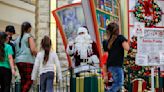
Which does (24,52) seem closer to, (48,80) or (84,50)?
(48,80)

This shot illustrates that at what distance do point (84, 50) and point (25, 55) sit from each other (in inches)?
81.5

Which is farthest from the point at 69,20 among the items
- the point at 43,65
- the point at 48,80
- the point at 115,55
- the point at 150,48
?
the point at 150,48

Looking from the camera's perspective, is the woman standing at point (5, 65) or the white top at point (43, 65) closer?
the woman standing at point (5, 65)

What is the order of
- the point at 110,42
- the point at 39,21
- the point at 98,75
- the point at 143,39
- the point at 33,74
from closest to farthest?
the point at 143,39, the point at 110,42, the point at 33,74, the point at 98,75, the point at 39,21

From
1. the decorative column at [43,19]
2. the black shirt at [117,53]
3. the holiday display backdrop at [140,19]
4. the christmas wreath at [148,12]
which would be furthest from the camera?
the decorative column at [43,19]

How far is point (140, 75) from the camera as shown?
11.5 meters

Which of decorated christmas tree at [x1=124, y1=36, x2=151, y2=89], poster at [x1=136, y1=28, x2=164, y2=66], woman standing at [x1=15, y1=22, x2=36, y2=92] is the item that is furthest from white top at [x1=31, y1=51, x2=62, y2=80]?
poster at [x1=136, y1=28, x2=164, y2=66]

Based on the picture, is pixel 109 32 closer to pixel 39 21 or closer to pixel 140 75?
pixel 140 75

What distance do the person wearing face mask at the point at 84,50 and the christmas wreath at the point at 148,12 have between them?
140 centimetres

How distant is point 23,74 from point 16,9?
16662 mm

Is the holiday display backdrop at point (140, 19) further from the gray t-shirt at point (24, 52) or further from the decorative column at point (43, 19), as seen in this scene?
the decorative column at point (43, 19)

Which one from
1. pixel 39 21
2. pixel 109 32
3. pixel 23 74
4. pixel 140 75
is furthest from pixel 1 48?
pixel 39 21

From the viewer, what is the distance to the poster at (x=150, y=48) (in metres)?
8.30

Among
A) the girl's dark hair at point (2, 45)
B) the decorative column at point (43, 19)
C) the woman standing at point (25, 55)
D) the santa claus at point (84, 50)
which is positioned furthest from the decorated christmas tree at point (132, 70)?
the decorative column at point (43, 19)
